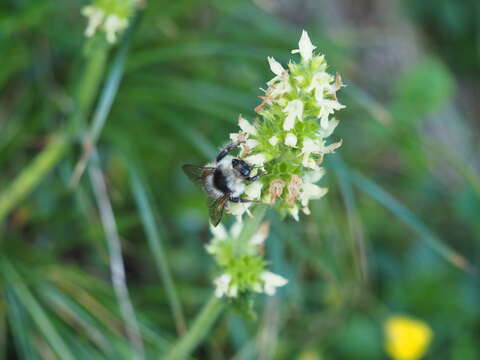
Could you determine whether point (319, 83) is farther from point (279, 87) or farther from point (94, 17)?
point (94, 17)

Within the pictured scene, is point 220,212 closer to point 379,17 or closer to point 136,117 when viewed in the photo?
point 136,117

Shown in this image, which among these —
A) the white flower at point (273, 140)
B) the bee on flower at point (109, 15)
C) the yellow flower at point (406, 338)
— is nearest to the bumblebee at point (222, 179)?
the white flower at point (273, 140)

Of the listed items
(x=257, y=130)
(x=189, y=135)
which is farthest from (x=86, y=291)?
(x=257, y=130)

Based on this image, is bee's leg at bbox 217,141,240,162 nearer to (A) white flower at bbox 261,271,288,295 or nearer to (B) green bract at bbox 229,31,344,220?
(B) green bract at bbox 229,31,344,220

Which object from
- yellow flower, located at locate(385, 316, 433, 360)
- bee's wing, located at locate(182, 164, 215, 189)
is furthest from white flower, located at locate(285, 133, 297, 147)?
yellow flower, located at locate(385, 316, 433, 360)

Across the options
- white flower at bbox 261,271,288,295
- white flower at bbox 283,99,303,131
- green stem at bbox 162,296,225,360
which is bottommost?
green stem at bbox 162,296,225,360

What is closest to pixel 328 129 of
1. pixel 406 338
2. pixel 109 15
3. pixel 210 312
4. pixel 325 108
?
pixel 325 108

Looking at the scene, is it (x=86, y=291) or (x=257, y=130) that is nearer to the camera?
(x=257, y=130)

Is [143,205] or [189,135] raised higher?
[189,135]
